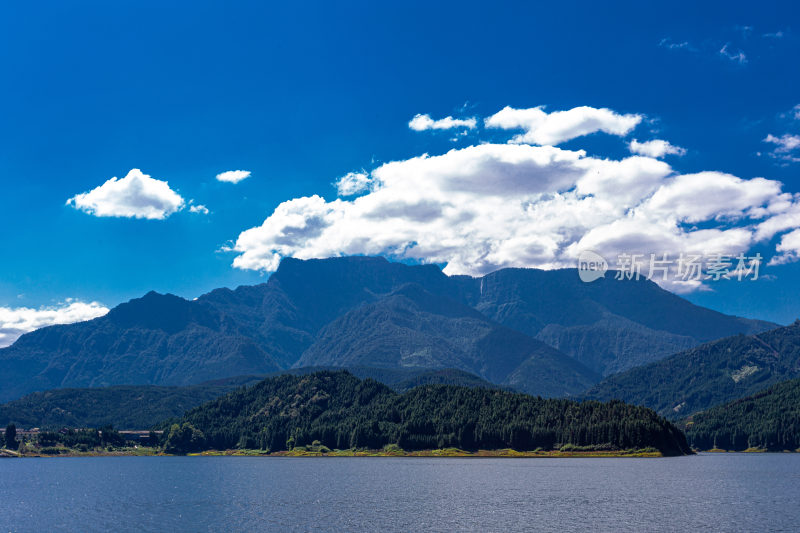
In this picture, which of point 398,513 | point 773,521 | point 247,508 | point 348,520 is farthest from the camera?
point 247,508

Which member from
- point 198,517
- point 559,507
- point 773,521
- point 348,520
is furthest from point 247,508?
point 773,521

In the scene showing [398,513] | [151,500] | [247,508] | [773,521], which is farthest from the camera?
[151,500]

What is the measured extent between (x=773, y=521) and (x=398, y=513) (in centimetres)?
7511

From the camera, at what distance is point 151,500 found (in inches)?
7702

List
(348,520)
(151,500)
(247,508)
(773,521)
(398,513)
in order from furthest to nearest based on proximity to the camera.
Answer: (151,500)
(247,508)
(398,513)
(348,520)
(773,521)

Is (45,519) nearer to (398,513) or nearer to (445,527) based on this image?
(398,513)

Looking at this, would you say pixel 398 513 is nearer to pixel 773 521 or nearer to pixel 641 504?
pixel 641 504

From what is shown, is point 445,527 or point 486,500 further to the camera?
point 486,500

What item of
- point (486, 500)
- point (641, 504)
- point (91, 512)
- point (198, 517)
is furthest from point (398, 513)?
point (91, 512)

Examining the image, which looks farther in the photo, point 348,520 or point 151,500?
point 151,500

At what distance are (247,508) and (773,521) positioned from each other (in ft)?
371

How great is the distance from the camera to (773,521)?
141000mm

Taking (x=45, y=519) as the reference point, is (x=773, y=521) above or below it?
above

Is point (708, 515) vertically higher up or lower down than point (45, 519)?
higher up
